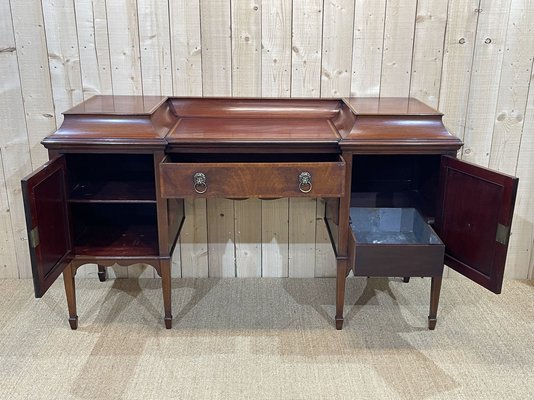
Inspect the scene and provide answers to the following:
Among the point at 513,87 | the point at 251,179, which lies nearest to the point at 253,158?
the point at 251,179

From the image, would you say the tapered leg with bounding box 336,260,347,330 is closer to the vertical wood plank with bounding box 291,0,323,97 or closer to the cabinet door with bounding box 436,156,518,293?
the cabinet door with bounding box 436,156,518,293

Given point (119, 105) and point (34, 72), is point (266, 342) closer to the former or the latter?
point (119, 105)

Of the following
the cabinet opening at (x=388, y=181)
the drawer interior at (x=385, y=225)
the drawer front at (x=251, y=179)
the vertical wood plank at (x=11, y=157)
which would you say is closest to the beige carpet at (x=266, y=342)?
the vertical wood plank at (x=11, y=157)

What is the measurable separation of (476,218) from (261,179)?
2.43 feet

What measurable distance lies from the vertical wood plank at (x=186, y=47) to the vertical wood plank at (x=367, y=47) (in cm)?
64

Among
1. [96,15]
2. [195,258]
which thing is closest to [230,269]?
[195,258]

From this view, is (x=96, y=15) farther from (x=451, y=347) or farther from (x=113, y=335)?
(x=451, y=347)

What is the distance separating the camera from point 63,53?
7.39ft

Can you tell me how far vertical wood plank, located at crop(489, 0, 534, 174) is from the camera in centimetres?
223

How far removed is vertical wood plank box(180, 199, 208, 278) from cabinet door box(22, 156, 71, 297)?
60cm

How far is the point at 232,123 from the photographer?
2.13 meters

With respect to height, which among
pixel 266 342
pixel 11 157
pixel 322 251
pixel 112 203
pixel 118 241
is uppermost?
pixel 11 157

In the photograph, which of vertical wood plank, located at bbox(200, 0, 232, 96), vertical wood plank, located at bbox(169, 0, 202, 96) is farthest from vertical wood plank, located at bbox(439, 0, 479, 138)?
vertical wood plank, located at bbox(169, 0, 202, 96)

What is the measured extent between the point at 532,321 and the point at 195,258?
1.45 meters
